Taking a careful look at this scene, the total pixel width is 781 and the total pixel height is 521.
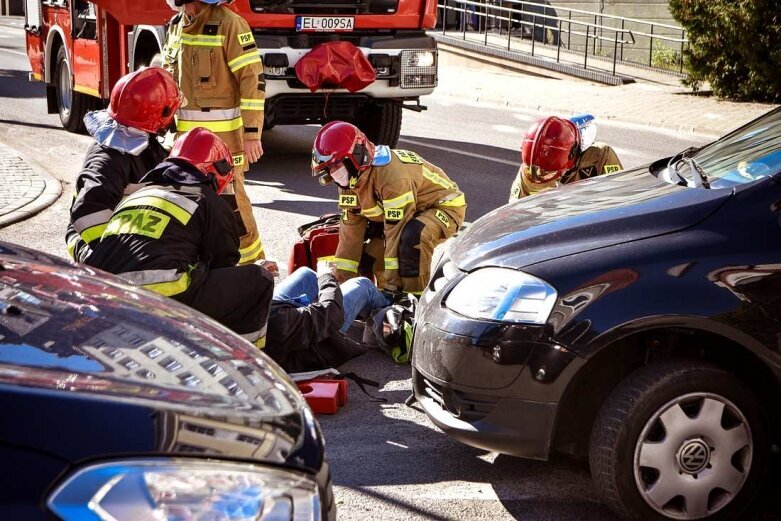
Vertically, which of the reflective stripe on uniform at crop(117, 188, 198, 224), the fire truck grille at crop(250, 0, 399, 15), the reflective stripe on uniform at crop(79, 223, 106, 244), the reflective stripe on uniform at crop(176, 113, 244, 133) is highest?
the fire truck grille at crop(250, 0, 399, 15)

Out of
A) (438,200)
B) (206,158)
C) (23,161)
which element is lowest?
(23,161)

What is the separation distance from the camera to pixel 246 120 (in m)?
7.59

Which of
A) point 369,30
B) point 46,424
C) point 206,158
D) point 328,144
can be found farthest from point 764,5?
point 46,424

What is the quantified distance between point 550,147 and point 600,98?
1212cm

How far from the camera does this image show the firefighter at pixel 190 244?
190 inches

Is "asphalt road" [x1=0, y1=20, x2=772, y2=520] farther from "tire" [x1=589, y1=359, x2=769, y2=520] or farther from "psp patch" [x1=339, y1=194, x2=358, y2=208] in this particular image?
"psp patch" [x1=339, y1=194, x2=358, y2=208]

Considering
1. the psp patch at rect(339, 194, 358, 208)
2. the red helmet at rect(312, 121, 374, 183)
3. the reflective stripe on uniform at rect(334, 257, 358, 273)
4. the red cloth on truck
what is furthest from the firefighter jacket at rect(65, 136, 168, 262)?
the red cloth on truck

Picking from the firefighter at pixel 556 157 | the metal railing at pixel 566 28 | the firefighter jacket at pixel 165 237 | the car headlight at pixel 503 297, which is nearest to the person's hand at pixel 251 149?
the firefighter at pixel 556 157

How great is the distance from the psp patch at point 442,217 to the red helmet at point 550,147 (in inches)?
23.3

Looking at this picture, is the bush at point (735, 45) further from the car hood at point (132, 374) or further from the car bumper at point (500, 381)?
the car hood at point (132, 374)

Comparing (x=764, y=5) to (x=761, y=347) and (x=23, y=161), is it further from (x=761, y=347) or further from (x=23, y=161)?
(x=761, y=347)

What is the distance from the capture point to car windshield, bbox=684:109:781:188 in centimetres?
413

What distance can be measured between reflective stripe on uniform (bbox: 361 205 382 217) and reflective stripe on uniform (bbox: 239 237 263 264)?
1248 millimetres

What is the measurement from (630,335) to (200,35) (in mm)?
4590
